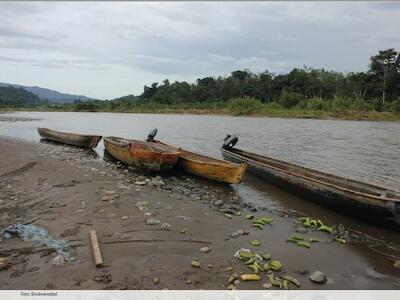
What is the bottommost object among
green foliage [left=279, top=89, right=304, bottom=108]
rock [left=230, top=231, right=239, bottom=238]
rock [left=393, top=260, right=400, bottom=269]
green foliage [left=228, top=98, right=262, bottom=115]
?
rock [left=393, top=260, right=400, bottom=269]

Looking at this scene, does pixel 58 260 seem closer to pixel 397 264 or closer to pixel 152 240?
pixel 152 240

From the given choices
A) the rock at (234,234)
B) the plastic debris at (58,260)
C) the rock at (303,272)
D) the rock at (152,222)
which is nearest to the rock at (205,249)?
the rock at (234,234)

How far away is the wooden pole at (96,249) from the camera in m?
6.21

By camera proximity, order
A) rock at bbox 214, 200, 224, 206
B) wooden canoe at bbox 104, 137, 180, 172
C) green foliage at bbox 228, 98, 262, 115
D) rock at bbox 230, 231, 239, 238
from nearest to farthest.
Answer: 1. rock at bbox 230, 231, 239, 238
2. rock at bbox 214, 200, 224, 206
3. wooden canoe at bbox 104, 137, 180, 172
4. green foliage at bbox 228, 98, 262, 115

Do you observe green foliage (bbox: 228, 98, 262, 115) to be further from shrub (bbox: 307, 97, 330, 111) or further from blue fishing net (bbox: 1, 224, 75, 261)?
blue fishing net (bbox: 1, 224, 75, 261)

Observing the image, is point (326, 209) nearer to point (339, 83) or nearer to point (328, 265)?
point (328, 265)

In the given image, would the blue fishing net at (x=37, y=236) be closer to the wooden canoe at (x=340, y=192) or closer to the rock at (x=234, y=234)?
the rock at (x=234, y=234)

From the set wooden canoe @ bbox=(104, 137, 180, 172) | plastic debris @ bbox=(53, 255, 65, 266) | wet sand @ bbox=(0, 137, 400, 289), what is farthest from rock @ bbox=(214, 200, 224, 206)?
plastic debris @ bbox=(53, 255, 65, 266)

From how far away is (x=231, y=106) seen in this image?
2714 inches

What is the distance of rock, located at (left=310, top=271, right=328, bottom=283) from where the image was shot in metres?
6.17

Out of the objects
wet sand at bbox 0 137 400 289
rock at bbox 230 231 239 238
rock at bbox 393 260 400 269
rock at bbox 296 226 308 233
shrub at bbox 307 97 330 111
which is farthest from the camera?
shrub at bbox 307 97 330 111

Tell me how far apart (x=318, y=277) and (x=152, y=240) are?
3.16 metres

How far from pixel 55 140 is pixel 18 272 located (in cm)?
1960
